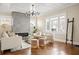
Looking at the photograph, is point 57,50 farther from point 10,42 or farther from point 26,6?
point 26,6

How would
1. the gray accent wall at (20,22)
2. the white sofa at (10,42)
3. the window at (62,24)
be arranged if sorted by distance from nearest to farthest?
1. the white sofa at (10,42)
2. the gray accent wall at (20,22)
3. the window at (62,24)

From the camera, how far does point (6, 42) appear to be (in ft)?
7.95

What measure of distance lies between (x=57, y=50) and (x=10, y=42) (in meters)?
1.10

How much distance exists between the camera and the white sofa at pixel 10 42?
2.39 m

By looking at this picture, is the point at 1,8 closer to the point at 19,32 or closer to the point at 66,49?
the point at 19,32

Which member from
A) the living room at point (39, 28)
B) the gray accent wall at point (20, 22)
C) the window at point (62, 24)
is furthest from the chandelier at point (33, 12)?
the window at point (62, 24)

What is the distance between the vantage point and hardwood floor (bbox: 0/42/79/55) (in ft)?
8.15

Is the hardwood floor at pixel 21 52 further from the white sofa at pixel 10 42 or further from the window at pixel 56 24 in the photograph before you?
the window at pixel 56 24

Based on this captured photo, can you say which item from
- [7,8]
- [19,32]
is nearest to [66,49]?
[19,32]

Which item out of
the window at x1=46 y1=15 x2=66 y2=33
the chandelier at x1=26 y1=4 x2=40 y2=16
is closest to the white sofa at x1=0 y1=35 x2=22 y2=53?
the chandelier at x1=26 y1=4 x2=40 y2=16

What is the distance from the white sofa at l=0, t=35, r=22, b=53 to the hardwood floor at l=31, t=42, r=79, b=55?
381mm

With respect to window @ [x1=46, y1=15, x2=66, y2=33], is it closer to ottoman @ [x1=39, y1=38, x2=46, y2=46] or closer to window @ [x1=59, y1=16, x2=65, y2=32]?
window @ [x1=59, y1=16, x2=65, y2=32]

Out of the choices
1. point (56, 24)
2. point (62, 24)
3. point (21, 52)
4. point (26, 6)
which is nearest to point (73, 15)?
point (62, 24)

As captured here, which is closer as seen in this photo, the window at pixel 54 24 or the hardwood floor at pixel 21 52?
the hardwood floor at pixel 21 52
